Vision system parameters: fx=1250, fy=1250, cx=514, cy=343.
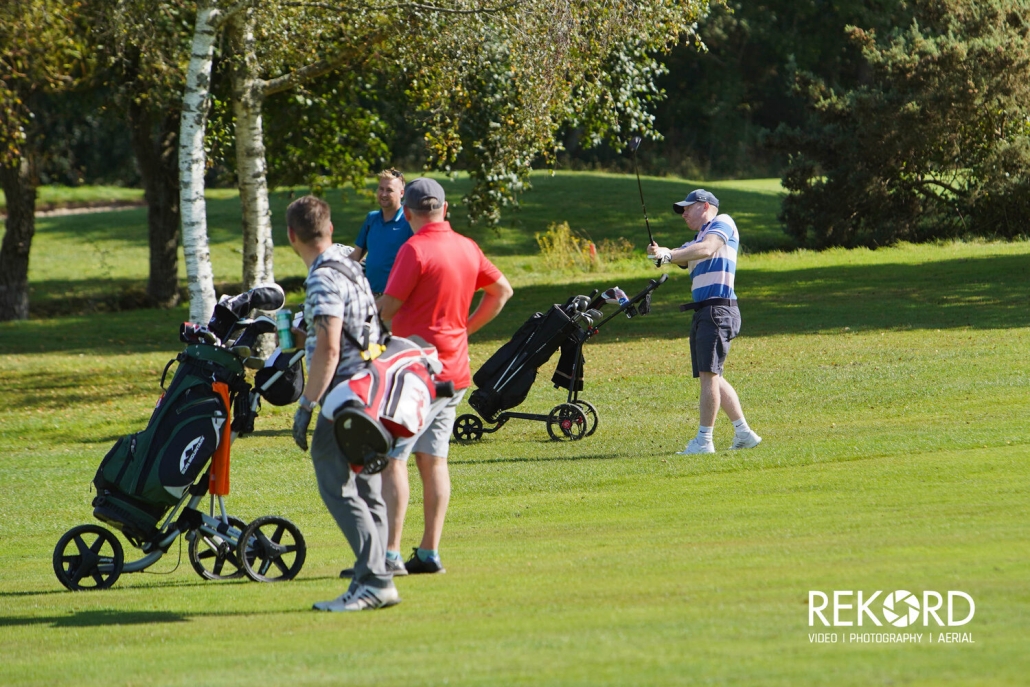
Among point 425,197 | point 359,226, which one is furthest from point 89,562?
point 359,226

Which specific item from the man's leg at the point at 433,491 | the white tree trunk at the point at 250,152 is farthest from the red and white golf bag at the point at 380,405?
the white tree trunk at the point at 250,152

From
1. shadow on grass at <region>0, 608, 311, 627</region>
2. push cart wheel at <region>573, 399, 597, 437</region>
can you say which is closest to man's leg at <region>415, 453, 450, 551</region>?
shadow on grass at <region>0, 608, 311, 627</region>

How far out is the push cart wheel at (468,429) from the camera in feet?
38.8

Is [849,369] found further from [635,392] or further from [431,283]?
[431,283]

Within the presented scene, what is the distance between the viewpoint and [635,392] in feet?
45.8

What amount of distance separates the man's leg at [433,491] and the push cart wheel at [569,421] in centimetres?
516

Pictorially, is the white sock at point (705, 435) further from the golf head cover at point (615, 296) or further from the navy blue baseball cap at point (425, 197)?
the navy blue baseball cap at point (425, 197)

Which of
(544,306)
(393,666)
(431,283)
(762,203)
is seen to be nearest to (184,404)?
(431,283)

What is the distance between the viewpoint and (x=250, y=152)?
51.2 feet

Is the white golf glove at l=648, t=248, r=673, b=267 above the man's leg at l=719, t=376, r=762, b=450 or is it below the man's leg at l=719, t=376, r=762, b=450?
above

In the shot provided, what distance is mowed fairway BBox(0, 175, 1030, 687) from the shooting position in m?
4.61

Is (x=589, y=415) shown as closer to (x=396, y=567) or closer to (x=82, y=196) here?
(x=396, y=567)

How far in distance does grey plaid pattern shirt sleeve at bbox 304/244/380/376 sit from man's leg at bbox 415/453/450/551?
914 millimetres

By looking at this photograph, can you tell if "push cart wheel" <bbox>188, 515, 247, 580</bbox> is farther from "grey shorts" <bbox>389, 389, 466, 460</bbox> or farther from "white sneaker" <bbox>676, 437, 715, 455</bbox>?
"white sneaker" <bbox>676, 437, 715, 455</bbox>
